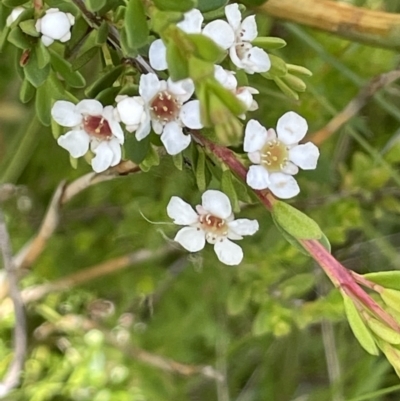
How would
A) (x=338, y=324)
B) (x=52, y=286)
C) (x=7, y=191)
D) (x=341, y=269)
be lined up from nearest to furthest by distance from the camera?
1. (x=341, y=269)
2. (x=7, y=191)
3. (x=52, y=286)
4. (x=338, y=324)

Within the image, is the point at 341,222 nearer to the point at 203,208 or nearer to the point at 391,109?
the point at 391,109

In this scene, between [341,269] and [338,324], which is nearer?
[341,269]

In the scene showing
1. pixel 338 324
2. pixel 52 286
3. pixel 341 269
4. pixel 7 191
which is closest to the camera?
pixel 341 269

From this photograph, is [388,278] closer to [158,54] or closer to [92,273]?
[158,54]

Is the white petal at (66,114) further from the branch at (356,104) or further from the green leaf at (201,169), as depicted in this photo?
the branch at (356,104)

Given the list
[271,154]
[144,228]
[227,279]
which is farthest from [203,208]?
[227,279]

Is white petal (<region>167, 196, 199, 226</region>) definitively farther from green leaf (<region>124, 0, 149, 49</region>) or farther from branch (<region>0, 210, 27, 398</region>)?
branch (<region>0, 210, 27, 398</region>)

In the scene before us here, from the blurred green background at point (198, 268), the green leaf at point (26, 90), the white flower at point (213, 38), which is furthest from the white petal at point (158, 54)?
the blurred green background at point (198, 268)

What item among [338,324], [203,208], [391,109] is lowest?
[338,324]

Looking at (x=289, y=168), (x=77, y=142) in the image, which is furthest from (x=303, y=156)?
(x=77, y=142)
